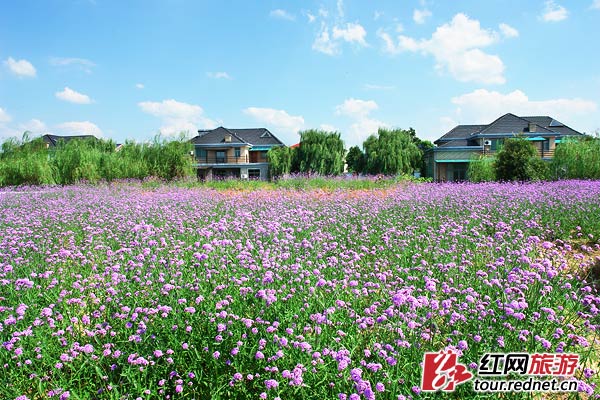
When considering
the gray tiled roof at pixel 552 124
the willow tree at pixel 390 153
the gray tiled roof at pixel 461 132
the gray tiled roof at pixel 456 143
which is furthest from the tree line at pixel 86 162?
the gray tiled roof at pixel 552 124

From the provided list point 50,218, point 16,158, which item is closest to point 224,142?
point 16,158

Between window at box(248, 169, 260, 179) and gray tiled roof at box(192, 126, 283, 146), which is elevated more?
gray tiled roof at box(192, 126, 283, 146)

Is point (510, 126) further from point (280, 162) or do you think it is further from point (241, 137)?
point (241, 137)

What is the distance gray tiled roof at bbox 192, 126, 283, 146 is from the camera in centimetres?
4450

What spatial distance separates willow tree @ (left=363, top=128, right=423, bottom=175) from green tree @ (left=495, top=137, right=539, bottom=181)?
1463 centimetres

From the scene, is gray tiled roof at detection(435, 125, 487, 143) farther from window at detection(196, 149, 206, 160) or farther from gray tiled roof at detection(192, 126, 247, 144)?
window at detection(196, 149, 206, 160)

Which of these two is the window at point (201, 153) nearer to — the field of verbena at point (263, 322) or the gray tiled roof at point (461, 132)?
the gray tiled roof at point (461, 132)

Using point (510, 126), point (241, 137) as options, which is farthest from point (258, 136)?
point (510, 126)

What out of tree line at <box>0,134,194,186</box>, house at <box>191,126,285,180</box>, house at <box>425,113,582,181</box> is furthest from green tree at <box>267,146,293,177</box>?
tree line at <box>0,134,194,186</box>

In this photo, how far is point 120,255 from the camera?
13.8 feet

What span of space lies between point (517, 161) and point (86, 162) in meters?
21.3

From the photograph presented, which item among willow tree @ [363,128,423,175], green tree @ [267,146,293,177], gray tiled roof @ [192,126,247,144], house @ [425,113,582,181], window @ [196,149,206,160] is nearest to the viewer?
willow tree @ [363,128,423,175]

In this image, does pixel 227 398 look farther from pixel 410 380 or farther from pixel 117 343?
pixel 410 380

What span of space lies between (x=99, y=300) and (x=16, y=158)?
2314 centimetres
